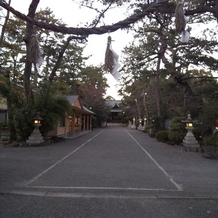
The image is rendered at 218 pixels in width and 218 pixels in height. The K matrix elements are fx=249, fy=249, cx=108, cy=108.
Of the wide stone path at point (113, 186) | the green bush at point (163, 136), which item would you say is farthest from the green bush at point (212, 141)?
the green bush at point (163, 136)

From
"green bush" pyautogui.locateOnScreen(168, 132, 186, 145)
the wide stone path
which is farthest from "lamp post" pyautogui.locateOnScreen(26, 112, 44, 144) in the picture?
"green bush" pyautogui.locateOnScreen(168, 132, 186, 145)

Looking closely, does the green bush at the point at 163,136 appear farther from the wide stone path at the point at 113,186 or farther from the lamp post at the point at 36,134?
the wide stone path at the point at 113,186

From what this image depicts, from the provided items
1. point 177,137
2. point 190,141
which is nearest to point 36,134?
point 177,137

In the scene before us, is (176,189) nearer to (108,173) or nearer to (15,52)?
(108,173)

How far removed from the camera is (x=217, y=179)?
706cm

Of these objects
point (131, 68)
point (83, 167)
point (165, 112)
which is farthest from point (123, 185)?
point (165, 112)

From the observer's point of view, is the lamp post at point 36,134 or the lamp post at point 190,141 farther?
the lamp post at point 36,134

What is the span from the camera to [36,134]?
50.0 feet

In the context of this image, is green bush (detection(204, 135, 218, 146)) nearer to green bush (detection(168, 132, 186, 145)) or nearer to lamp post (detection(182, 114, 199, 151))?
lamp post (detection(182, 114, 199, 151))

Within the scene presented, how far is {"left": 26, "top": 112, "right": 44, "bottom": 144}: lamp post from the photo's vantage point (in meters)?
15.0

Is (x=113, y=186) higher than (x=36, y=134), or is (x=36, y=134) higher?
(x=36, y=134)

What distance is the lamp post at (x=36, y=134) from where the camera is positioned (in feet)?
49.2

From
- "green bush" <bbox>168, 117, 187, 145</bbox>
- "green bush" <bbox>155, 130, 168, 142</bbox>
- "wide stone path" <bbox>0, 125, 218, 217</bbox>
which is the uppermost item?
"green bush" <bbox>168, 117, 187, 145</bbox>

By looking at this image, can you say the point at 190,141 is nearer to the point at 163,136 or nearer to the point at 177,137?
the point at 177,137
